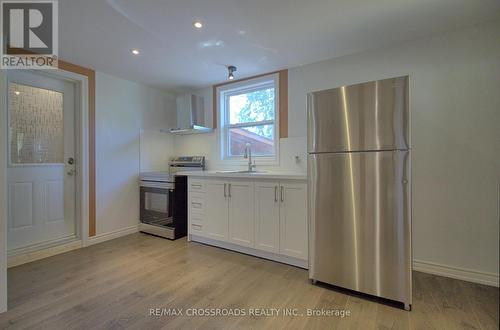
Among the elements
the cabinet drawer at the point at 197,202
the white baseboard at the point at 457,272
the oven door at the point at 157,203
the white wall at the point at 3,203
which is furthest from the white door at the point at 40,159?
A: the white baseboard at the point at 457,272

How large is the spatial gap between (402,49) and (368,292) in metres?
2.31

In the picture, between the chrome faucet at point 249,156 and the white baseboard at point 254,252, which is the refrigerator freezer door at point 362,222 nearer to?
the white baseboard at point 254,252

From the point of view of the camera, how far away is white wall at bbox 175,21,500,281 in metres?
2.11

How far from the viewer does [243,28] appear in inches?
87.3

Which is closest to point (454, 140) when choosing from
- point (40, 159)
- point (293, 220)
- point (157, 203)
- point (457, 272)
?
point (457, 272)

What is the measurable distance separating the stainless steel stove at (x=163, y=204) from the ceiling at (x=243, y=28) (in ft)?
4.97

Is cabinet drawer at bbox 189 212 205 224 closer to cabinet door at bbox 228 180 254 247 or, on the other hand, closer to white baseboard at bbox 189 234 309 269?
white baseboard at bbox 189 234 309 269

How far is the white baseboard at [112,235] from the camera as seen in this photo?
315cm

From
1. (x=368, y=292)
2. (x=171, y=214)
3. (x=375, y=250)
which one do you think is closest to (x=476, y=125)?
(x=375, y=250)

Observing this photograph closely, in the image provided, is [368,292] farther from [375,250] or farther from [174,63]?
[174,63]

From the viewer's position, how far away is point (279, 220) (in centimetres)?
250

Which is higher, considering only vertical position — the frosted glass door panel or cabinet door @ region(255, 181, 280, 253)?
the frosted glass door panel

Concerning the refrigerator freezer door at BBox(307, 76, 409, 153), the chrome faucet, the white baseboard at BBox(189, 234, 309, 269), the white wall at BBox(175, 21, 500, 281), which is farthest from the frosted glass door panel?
the white wall at BBox(175, 21, 500, 281)

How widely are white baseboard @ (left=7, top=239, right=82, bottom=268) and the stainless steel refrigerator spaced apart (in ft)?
9.15
